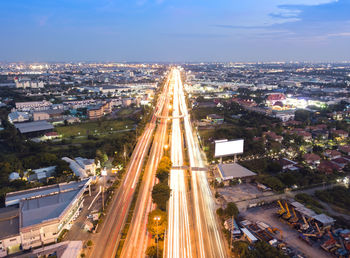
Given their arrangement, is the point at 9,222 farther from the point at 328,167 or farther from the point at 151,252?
the point at 328,167

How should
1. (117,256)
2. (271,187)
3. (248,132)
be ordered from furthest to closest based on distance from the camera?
(248,132), (271,187), (117,256)

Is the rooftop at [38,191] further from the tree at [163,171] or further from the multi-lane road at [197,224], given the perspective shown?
the multi-lane road at [197,224]

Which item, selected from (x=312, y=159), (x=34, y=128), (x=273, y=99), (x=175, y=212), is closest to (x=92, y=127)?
(x=34, y=128)

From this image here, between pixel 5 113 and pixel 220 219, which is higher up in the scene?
pixel 5 113

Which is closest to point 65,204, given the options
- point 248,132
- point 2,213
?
point 2,213

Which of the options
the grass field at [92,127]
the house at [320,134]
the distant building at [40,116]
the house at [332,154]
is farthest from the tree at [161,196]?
the distant building at [40,116]

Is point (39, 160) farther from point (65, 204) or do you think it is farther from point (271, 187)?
point (271, 187)

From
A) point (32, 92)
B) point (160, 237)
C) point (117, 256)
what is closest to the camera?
point (117, 256)
